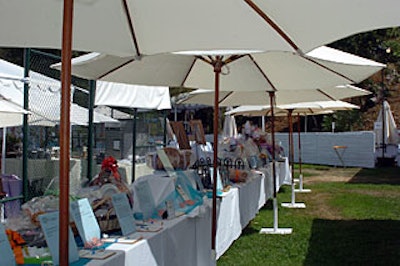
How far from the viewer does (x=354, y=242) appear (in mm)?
5785

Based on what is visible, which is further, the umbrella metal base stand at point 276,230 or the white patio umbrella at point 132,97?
the white patio umbrella at point 132,97

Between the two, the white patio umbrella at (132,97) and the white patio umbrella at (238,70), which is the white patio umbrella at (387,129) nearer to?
the white patio umbrella at (132,97)

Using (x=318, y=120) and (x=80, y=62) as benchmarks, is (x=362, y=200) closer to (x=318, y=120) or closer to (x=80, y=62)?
(x=80, y=62)

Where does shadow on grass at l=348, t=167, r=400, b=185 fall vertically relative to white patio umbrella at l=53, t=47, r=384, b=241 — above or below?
below

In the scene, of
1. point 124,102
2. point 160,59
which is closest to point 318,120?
point 124,102

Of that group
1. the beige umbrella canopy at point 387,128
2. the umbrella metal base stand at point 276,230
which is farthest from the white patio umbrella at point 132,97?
the beige umbrella canopy at point 387,128

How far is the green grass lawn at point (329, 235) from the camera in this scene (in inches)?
198

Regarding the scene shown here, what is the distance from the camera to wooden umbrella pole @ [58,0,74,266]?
182 cm

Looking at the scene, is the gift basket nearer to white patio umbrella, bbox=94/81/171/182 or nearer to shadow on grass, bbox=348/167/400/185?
white patio umbrella, bbox=94/81/171/182

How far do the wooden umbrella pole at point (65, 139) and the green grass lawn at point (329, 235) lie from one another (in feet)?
10.2

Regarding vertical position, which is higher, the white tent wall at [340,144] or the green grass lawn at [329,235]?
the white tent wall at [340,144]

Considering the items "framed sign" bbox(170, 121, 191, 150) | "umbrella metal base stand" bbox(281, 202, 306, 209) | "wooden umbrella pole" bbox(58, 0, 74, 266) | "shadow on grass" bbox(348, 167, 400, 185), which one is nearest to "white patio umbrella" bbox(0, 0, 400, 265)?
"wooden umbrella pole" bbox(58, 0, 74, 266)

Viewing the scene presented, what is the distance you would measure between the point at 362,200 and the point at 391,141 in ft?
31.0

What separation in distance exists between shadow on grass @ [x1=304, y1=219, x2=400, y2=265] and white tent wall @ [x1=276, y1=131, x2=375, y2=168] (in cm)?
1046
